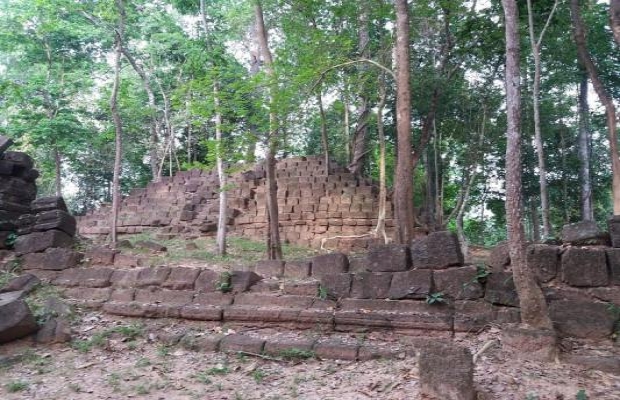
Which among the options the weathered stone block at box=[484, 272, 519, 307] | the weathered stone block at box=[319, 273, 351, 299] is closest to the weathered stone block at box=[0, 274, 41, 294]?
the weathered stone block at box=[319, 273, 351, 299]

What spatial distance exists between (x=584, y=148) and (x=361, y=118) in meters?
7.08

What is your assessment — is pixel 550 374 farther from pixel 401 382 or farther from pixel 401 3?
pixel 401 3

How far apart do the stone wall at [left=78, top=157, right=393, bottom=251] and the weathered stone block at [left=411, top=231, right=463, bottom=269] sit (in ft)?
18.7

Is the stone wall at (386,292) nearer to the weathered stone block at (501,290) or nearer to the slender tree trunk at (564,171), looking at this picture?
the weathered stone block at (501,290)

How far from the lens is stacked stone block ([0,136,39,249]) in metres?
9.72

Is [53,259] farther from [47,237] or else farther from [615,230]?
[615,230]

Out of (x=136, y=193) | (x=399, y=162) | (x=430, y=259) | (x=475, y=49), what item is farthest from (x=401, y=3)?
(x=136, y=193)

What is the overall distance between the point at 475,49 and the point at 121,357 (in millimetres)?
10983

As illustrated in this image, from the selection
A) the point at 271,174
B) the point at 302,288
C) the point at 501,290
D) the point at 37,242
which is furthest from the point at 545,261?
the point at 37,242

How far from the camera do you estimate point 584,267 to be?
19.2ft

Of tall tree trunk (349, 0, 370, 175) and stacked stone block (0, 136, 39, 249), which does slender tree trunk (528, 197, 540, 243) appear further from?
stacked stone block (0, 136, 39, 249)

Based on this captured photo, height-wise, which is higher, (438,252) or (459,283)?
(438,252)

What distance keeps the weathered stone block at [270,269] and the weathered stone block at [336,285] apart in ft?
3.89

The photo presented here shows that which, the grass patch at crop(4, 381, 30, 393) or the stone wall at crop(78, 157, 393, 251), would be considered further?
the stone wall at crop(78, 157, 393, 251)
